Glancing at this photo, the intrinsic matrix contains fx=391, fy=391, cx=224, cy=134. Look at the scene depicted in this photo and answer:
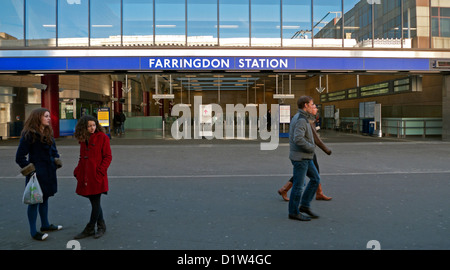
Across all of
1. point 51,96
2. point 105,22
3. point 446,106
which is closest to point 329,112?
point 446,106

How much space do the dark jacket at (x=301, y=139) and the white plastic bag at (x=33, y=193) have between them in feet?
10.7

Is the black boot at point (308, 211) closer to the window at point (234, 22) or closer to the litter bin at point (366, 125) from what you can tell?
the window at point (234, 22)

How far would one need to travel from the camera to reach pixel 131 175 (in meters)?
9.73

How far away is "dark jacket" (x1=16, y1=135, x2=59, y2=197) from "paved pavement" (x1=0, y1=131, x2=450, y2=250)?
66 centimetres

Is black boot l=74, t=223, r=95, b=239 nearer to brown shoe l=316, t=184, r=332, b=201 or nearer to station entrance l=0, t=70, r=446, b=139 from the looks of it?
brown shoe l=316, t=184, r=332, b=201

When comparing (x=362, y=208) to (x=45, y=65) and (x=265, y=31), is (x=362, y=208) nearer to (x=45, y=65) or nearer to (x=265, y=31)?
(x=265, y=31)

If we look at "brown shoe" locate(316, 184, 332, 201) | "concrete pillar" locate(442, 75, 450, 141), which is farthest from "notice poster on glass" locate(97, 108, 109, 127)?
"brown shoe" locate(316, 184, 332, 201)

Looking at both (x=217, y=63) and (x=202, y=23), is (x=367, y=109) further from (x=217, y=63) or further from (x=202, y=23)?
(x=202, y=23)

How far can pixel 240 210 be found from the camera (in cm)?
607

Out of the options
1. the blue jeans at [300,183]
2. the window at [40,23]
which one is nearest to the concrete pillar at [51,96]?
the window at [40,23]

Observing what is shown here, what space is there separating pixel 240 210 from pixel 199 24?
50.0 ft

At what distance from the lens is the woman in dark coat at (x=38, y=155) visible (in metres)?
4.69

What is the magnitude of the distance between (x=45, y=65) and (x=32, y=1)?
361 centimetres
